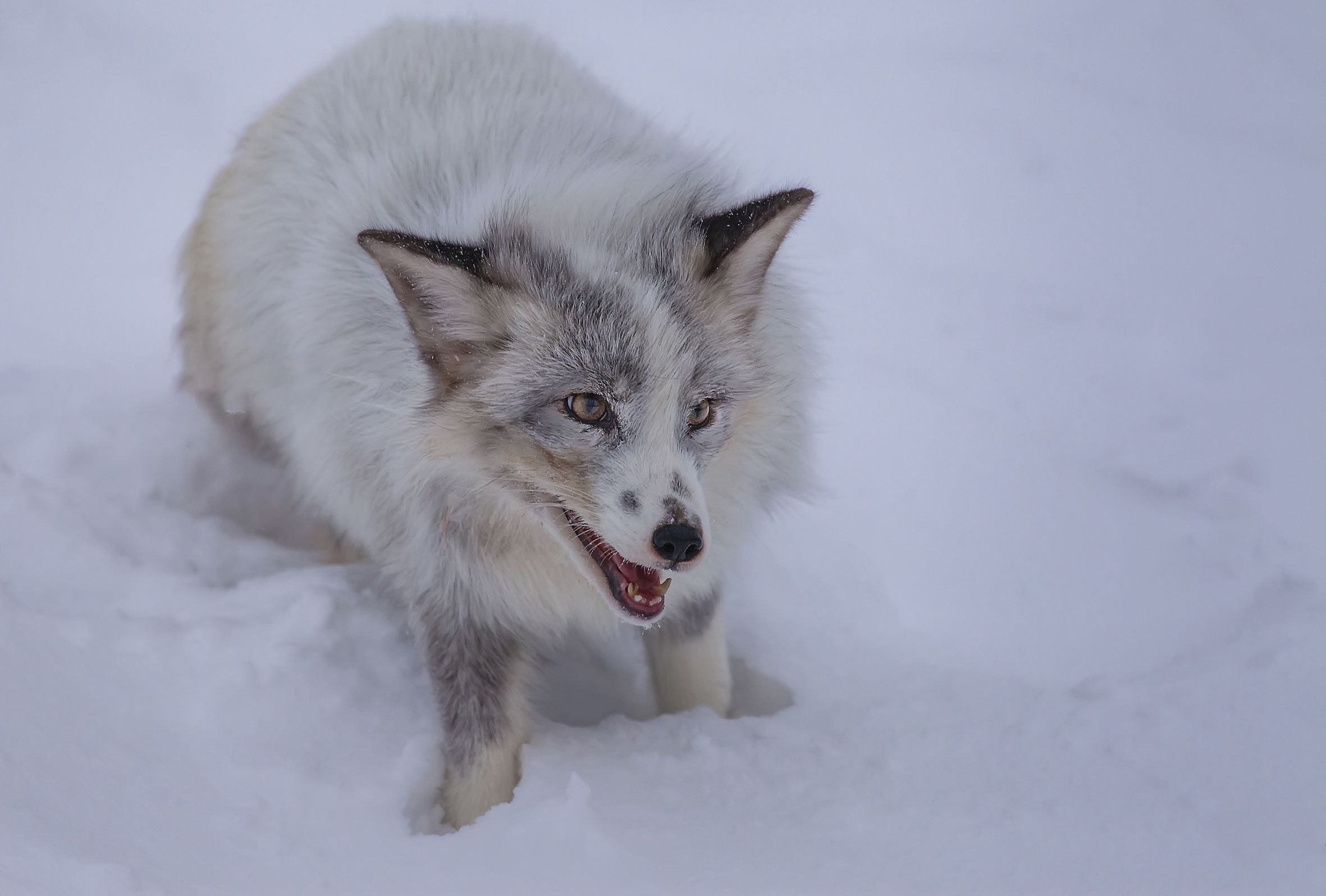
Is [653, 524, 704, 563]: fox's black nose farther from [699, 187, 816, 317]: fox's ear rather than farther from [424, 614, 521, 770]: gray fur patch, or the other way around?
[424, 614, 521, 770]: gray fur patch

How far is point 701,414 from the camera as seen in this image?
2.37 metres

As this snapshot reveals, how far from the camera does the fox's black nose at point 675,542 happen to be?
208 centimetres

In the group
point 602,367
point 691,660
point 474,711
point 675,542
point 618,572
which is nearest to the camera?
point 675,542

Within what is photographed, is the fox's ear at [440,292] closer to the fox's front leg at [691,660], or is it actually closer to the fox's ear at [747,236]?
the fox's ear at [747,236]

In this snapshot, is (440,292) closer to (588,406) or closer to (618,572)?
(588,406)

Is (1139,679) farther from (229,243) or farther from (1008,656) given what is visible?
(229,243)

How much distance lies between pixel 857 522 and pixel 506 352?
2.21 metres

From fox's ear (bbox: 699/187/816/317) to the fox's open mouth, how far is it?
0.63m

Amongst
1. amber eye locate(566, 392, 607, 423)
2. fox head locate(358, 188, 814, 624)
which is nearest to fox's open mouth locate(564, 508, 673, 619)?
fox head locate(358, 188, 814, 624)

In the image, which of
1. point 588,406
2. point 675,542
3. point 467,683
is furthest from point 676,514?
point 467,683

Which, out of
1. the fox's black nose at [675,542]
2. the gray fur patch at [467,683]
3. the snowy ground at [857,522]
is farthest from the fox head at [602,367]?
the snowy ground at [857,522]

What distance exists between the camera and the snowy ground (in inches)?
90.7

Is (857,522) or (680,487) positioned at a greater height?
(680,487)

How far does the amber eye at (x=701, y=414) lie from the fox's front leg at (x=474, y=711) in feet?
2.67
